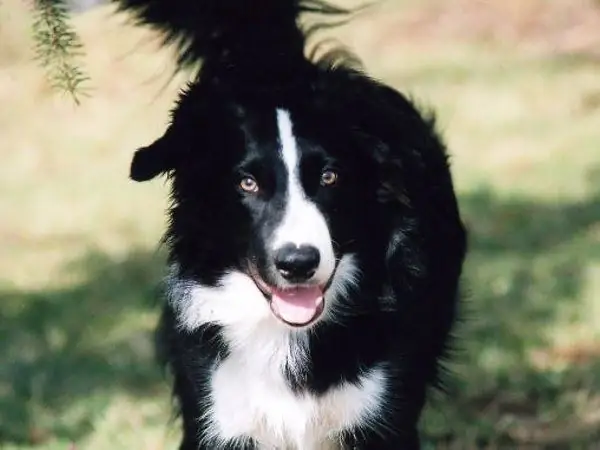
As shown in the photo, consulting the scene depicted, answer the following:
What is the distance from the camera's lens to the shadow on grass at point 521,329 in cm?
476

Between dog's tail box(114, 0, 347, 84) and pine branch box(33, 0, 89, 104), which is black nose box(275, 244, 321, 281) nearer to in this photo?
pine branch box(33, 0, 89, 104)

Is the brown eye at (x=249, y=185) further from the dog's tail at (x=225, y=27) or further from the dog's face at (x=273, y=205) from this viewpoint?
the dog's tail at (x=225, y=27)

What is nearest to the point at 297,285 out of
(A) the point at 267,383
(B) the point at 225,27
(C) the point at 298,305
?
(C) the point at 298,305

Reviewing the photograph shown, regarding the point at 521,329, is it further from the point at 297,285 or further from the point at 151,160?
the point at 151,160

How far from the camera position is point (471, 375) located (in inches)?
210

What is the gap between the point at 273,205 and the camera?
3361mm

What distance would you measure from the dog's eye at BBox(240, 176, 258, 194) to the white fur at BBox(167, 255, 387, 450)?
300mm

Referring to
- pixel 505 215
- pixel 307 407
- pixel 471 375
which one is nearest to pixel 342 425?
pixel 307 407

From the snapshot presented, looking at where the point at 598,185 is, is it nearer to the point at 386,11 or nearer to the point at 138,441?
the point at 138,441

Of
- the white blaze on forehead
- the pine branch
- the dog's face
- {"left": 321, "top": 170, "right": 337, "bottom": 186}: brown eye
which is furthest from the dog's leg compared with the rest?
the pine branch

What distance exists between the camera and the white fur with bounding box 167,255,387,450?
3613 mm

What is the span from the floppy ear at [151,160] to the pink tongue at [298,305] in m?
0.52

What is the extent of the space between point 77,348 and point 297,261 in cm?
306

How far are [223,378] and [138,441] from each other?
3.82 ft
